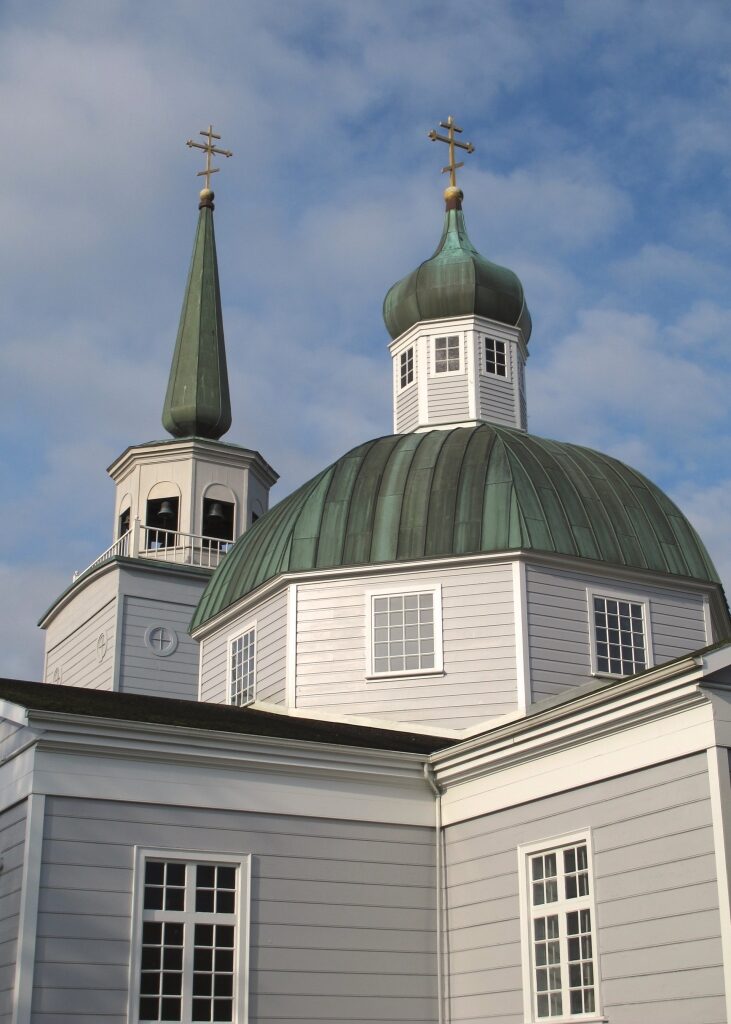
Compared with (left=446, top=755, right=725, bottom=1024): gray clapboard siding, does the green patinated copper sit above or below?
above

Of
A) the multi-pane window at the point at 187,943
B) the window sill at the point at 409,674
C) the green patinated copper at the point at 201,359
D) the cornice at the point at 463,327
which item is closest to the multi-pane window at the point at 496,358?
the cornice at the point at 463,327

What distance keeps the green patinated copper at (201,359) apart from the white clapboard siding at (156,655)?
20.0 ft

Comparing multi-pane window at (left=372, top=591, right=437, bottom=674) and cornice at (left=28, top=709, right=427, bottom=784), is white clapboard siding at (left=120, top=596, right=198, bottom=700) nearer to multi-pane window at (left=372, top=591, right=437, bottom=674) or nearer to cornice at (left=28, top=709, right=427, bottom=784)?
multi-pane window at (left=372, top=591, right=437, bottom=674)

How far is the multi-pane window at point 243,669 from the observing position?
21594 millimetres

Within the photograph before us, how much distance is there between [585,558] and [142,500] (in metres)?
17.0

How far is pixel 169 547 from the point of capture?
33.2m

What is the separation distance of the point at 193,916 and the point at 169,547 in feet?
63.7

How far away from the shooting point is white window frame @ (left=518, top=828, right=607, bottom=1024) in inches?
525

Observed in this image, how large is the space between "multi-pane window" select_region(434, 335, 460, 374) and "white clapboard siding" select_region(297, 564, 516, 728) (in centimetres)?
645

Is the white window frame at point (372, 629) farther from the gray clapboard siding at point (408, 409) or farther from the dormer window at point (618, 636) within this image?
the gray clapboard siding at point (408, 409)

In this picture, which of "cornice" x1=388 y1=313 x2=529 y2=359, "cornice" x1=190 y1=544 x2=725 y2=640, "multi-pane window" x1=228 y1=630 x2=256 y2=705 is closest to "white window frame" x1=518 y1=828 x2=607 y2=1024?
"cornice" x1=190 y1=544 x2=725 y2=640

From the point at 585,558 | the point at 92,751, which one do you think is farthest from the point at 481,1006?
the point at 585,558

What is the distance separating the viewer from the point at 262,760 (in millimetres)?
15203

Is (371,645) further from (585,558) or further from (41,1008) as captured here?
(41,1008)
